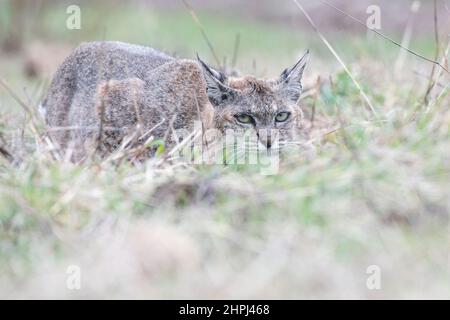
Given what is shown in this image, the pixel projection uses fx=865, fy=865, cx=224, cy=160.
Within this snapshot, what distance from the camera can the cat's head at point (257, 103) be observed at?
17.5 feet

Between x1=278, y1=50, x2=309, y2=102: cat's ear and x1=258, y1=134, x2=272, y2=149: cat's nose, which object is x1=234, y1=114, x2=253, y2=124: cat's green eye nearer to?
x1=258, y1=134, x2=272, y2=149: cat's nose

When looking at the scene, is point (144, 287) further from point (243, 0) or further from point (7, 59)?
point (243, 0)

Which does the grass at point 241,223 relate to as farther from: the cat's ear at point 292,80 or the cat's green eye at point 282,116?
the cat's ear at point 292,80

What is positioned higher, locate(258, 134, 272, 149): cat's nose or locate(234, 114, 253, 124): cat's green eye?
locate(234, 114, 253, 124): cat's green eye

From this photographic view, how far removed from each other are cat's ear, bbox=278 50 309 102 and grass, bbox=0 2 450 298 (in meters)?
0.69

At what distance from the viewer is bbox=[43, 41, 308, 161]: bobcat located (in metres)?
5.39

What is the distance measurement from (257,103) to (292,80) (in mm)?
360

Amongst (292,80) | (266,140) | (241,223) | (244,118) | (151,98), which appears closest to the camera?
(241,223)

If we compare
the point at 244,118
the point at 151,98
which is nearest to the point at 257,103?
the point at 244,118

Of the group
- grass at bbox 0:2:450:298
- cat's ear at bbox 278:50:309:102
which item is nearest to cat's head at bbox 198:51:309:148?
cat's ear at bbox 278:50:309:102

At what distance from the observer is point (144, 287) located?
12.2 feet

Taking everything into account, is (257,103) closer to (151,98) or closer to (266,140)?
(266,140)

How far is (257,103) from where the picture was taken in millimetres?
5387

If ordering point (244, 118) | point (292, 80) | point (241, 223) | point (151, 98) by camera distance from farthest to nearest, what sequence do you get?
point (151, 98) → point (292, 80) → point (244, 118) → point (241, 223)
